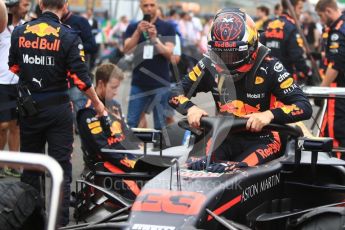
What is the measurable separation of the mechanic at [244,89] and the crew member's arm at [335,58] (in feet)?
9.76

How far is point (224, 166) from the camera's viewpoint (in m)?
4.48

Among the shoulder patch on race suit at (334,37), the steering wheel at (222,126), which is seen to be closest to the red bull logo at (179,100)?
the steering wheel at (222,126)

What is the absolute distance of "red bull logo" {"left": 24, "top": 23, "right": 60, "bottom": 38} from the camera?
5668 mm

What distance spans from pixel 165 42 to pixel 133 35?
41 cm

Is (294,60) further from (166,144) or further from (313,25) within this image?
(313,25)

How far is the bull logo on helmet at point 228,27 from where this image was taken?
16.2 ft

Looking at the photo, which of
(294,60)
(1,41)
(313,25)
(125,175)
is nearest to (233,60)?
(125,175)

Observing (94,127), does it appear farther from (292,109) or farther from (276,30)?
(276,30)

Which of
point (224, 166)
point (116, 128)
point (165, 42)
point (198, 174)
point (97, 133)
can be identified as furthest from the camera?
point (165, 42)

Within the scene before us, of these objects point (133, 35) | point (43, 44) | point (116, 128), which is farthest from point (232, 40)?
point (133, 35)

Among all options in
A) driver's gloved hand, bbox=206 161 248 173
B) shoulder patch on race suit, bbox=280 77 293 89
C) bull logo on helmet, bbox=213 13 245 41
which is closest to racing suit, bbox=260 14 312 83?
shoulder patch on race suit, bbox=280 77 293 89

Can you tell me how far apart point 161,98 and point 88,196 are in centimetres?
403

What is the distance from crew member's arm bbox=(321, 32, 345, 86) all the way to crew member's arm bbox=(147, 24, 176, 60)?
1945 millimetres

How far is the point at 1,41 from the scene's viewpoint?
755 cm
